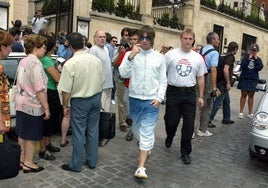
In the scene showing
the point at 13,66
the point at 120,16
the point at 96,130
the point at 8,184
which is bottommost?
the point at 8,184

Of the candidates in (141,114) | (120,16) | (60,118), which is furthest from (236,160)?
(120,16)

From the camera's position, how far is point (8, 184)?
14.6 ft

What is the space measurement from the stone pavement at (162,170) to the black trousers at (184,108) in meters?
0.38

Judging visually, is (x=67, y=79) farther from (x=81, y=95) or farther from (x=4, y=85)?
(x=4, y=85)

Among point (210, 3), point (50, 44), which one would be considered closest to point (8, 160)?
point (50, 44)

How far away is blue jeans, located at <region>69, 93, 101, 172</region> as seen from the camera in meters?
4.85

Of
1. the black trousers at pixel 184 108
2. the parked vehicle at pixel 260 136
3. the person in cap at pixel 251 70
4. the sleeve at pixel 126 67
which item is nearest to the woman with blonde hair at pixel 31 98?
the sleeve at pixel 126 67

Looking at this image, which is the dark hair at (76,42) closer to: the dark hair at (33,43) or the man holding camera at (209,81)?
the dark hair at (33,43)

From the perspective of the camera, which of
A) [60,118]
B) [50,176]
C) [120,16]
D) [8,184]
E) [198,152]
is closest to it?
[8,184]

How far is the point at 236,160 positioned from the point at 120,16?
41.2 feet

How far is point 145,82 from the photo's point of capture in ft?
16.0

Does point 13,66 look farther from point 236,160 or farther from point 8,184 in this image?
point 236,160

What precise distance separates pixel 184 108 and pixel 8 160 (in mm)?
2923

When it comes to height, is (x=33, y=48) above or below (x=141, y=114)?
above
